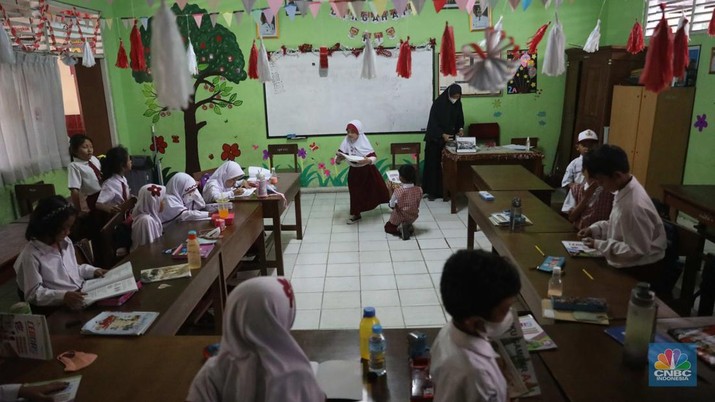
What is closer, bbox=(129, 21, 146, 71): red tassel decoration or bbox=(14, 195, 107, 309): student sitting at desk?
bbox=(14, 195, 107, 309): student sitting at desk

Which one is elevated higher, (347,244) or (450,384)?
(450,384)

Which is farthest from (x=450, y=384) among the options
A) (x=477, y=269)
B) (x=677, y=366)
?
(x=677, y=366)

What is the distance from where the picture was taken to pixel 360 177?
657 centimetres

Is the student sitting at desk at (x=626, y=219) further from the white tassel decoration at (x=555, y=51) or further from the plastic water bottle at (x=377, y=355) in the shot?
the plastic water bottle at (x=377, y=355)

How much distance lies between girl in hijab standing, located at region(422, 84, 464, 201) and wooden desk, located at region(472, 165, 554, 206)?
1616 mm

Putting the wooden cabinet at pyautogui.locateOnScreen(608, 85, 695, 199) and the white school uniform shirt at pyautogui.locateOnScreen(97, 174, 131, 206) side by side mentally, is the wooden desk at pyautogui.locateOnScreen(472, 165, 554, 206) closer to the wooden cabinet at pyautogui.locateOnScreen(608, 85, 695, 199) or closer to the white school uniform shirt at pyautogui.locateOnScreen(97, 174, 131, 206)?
the wooden cabinet at pyautogui.locateOnScreen(608, 85, 695, 199)

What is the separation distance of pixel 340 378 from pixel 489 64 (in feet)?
4.96

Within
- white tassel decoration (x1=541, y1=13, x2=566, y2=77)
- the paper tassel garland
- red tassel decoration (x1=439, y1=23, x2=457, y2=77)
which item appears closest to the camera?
the paper tassel garland

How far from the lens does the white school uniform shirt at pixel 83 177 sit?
14.7ft

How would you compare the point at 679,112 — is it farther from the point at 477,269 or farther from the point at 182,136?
the point at 182,136

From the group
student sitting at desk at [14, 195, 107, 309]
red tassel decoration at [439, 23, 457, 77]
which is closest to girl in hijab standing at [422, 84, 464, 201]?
red tassel decoration at [439, 23, 457, 77]

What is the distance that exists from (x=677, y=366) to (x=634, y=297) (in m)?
0.30

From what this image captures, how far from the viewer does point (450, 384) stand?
55.9 inches

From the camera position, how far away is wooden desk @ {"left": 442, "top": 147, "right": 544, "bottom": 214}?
267 inches
